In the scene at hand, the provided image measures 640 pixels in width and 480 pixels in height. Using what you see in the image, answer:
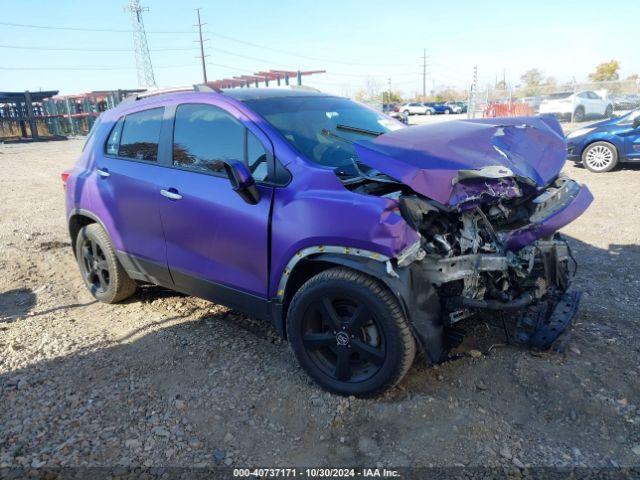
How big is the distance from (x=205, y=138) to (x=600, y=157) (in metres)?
9.61

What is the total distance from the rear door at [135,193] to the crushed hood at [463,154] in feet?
5.72

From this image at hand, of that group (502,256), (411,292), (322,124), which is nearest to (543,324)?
(502,256)

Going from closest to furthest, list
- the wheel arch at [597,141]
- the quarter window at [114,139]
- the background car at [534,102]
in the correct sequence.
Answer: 1. the quarter window at [114,139]
2. the wheel arch at [597,141]
3. the background car at [534,102]

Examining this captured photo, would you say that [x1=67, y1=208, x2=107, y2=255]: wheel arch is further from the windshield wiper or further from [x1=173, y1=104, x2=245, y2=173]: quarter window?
the windshield wiper

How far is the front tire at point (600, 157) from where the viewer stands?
10.4m

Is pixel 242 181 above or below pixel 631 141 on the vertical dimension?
above

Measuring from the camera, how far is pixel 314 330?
3.22 metres

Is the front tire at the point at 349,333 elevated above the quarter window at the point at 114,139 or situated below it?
below

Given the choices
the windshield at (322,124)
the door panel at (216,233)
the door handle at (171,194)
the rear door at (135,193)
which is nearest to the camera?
the door panel at (216,233)

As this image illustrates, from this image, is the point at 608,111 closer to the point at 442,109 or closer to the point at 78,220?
the point at 78,220

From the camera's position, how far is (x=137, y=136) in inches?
167

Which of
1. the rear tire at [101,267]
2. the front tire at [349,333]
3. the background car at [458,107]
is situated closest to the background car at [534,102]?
the rear tire at [101,267]

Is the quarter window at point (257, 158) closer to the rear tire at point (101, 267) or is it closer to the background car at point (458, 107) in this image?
the rear tire at point (101, 267)

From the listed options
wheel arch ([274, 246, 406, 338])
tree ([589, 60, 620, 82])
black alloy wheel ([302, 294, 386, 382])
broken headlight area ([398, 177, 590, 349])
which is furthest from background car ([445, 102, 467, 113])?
black alloy wheel ([302, 294, 386, 382])
